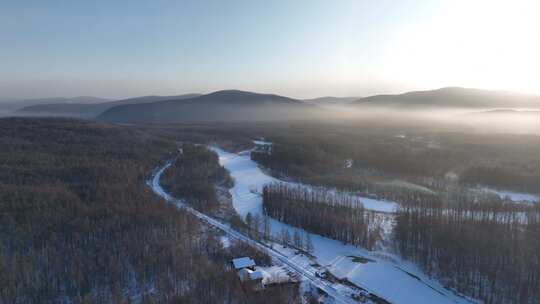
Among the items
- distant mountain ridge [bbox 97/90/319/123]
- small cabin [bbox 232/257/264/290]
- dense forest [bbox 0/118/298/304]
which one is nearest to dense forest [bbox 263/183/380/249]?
dense forest [bbox 0/118/298/304]

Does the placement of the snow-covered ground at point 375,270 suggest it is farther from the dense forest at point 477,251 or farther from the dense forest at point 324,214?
the dense forest at point 477,251

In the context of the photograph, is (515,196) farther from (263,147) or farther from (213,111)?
(213,111)

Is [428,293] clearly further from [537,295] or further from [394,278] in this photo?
[537,295]

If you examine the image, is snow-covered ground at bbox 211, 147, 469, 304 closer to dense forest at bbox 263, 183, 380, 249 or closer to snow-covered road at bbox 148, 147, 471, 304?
snow-covered road at bbox 148, 147, 471, 304

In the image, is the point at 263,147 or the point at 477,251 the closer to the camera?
the point at 477,251

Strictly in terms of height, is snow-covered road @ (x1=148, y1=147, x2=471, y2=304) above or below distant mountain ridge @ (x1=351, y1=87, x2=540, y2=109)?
below

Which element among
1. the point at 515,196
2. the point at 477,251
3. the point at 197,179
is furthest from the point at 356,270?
the point at 515,196
